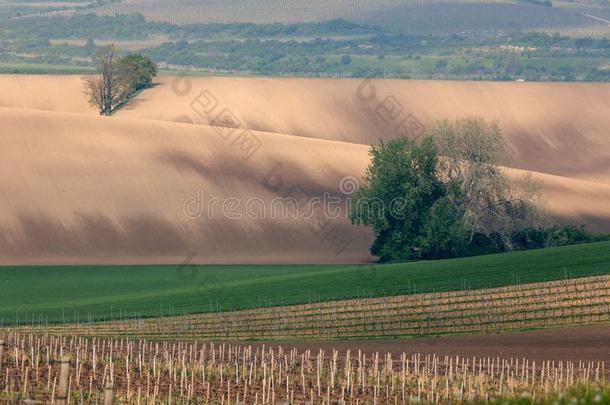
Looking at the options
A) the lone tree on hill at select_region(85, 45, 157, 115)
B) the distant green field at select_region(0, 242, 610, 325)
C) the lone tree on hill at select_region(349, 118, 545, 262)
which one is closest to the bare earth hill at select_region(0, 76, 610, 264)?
the lone tree on hill at select_region(85, 45, 157, 115)

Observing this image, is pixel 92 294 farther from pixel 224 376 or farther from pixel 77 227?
pixel 224 376

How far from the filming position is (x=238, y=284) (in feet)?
217

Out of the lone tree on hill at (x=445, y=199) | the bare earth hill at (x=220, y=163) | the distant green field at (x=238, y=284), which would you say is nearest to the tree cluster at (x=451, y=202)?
the lone tree on hill at (x=445, y=199)

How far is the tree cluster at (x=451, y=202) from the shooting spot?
8356cm

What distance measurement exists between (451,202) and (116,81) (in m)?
69.8

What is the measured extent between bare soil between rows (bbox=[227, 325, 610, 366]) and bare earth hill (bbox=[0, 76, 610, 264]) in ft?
116

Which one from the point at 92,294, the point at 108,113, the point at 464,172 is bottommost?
the point at 92,294

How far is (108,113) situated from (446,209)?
67047mm

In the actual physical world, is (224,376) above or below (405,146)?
below

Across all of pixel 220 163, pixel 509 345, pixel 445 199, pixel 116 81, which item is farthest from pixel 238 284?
pixel 116 81

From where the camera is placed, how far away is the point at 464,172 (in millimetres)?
86000

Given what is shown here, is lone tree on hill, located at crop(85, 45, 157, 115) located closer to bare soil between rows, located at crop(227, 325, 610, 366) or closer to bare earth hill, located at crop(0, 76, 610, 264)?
bare earth hill, located at crop(0, 76, 610, 264)

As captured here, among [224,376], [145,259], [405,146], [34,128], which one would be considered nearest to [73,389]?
[224,376]

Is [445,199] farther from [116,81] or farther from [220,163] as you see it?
[116,81]
